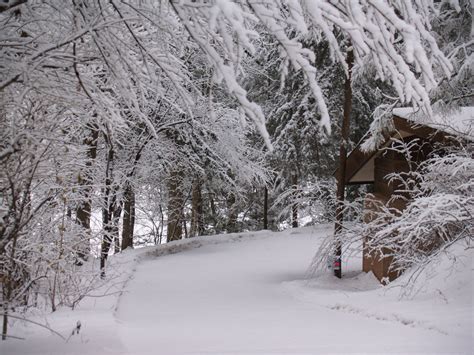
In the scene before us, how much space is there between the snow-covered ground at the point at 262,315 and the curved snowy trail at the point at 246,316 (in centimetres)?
2

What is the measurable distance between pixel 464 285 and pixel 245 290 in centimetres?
574

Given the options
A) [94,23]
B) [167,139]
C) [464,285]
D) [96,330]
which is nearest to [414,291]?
[464,285]

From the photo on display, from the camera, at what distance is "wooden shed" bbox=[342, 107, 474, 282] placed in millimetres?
10398

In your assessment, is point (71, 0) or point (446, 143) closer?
point (71, 0)

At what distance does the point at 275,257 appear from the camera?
62.6ft

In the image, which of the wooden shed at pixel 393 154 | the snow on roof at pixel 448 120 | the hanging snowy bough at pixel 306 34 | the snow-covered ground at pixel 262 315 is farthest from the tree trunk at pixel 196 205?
the hanging snowy bough at pixel 306 34

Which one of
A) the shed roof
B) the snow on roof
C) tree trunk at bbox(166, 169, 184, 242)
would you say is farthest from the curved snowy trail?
tree trunk at bbox(166, 169, 184, 242)

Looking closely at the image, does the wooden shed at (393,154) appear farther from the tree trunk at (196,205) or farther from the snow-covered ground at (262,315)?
the tree trunk at (196,205)

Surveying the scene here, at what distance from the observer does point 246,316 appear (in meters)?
9.05

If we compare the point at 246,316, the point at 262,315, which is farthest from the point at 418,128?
the point at 246,316

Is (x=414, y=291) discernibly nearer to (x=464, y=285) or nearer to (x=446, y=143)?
(x=464, y=285)

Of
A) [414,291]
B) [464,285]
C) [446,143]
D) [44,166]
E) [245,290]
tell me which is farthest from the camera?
[245,290]

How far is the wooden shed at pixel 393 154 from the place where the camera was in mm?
10398

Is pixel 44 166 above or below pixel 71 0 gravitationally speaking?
below
